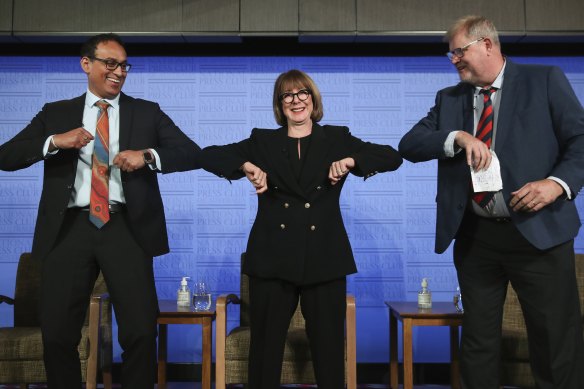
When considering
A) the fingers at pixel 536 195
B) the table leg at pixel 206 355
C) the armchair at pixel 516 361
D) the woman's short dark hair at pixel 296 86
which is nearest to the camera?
the fingers at pixel 536 195

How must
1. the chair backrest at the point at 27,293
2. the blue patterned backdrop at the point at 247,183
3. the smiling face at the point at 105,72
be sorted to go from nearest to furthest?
the smiling face at the point at 105,72, the chair backrest at the point at 27,293, the blue patterned backdrop at the point at 247,183

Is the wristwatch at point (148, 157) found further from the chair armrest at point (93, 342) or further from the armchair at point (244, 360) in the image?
the chair armrest at point (93, 342)

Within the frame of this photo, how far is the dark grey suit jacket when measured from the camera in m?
2.40

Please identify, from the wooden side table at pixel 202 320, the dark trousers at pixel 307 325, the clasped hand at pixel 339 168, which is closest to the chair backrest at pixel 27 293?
the wooden side table at pixel 202 320

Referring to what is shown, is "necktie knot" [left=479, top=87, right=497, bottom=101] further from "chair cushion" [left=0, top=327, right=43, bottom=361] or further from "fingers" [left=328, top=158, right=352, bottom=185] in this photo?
"chair cushion" [left=0, top=327, right=43, bottom=361]

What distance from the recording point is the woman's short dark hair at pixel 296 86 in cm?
272

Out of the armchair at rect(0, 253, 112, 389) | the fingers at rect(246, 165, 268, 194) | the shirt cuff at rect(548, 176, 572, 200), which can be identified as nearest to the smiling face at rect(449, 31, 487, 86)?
the shirt cuff at rect(548, 176, 572, 200)

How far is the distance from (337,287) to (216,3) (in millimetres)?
2702

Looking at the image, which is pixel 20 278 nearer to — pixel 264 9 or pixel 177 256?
pixel 177 256

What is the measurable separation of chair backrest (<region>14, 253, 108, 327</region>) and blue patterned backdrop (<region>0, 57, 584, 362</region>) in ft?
2.07

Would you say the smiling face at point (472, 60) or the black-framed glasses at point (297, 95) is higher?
the smiling face at point (472, 60)

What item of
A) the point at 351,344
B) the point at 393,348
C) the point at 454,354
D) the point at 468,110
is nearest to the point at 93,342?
the point at 351,344

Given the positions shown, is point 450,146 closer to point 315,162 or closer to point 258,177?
point 315,162

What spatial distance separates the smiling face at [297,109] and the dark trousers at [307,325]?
2.34 feet
